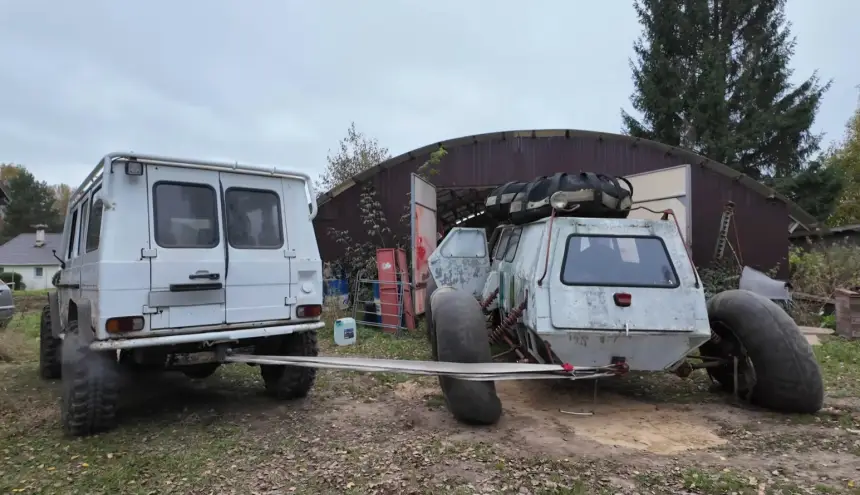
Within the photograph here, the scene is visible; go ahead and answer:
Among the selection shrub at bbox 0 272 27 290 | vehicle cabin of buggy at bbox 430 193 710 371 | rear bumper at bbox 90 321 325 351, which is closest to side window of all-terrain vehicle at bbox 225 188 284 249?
rear bumper at bbox 90 321 325 351

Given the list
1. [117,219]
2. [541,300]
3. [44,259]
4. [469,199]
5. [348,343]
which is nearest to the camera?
[117,219]

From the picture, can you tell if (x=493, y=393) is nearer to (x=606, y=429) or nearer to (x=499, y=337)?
(x=606, y=429)

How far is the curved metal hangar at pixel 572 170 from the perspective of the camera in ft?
39.5

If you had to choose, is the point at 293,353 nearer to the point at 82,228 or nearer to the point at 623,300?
the point at 82,228

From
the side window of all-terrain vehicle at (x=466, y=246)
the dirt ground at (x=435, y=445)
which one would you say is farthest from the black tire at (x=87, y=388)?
the side window of all-terrain vehicle at (x=466, y=246)

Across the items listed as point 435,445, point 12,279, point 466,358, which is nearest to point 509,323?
point 466,358

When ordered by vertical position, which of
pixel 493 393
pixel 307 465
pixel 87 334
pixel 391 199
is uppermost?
pixel 391 199

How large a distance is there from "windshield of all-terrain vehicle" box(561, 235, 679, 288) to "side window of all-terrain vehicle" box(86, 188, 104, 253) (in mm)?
4087

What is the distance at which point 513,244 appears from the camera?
669 cm

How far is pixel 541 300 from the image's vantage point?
15.6 ft

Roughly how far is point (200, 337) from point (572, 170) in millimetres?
10235

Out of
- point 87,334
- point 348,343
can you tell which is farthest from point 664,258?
point 348,343

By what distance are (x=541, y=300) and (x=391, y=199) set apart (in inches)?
347

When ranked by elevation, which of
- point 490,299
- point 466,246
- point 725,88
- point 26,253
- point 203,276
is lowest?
point 490,299
